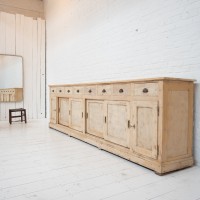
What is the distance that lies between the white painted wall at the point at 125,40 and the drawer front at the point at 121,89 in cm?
64

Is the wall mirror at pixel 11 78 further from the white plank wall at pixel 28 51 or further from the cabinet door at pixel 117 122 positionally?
the cabinet door at pixel 117 122

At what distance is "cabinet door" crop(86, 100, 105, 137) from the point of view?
10.6 feet

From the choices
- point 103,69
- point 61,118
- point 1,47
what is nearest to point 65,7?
point 1,47

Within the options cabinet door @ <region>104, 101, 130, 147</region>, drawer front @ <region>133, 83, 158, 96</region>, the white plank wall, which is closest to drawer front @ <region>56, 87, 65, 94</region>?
cabinet door @ <region>104, 101, 130, 147</region>

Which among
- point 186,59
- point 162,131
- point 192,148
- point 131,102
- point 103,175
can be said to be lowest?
point 103,175

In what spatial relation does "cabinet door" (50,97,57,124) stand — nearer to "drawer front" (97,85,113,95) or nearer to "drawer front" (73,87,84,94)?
"drawer front" (73,87,84,94)

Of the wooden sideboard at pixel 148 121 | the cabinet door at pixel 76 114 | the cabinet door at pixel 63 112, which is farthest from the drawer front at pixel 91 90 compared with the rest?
the cabinet door at pixel 63 112

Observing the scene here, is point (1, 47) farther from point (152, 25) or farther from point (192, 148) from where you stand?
point (192, 148)

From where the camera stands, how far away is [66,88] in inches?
167

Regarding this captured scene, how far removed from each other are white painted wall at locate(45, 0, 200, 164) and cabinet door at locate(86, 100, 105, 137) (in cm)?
77

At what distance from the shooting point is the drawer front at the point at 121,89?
8.72ft

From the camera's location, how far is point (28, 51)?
651cm

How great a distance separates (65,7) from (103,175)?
189 inches

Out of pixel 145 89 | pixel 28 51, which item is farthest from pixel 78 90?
pixel 28 51
